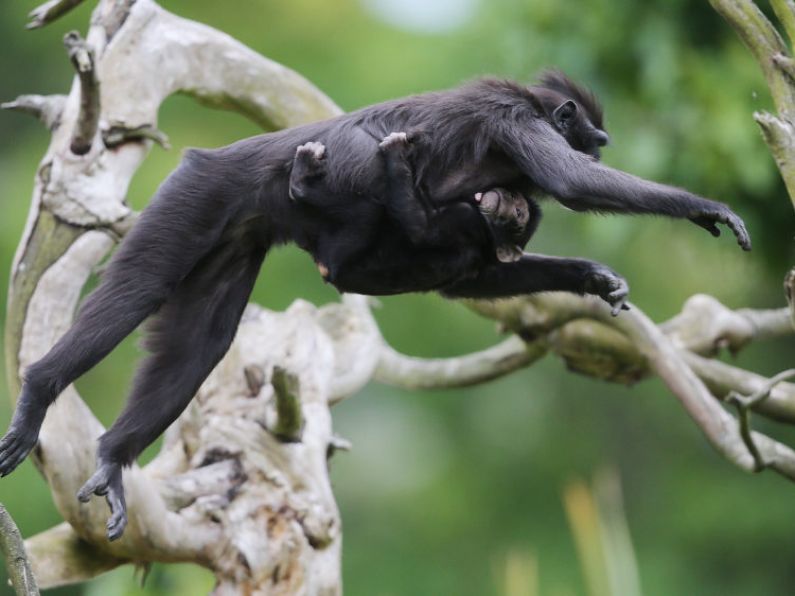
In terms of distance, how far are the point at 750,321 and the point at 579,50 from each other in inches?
104

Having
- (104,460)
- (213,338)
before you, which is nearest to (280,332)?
(213,338)

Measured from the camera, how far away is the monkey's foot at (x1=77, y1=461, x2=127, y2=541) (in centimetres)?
667

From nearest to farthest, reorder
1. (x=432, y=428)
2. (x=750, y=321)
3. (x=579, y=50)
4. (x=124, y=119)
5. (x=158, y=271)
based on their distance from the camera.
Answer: (x=158, y=271) → (x=124, y=119) → (x=750, y=321) → (x=579, y=50) → (x=432, y=428)

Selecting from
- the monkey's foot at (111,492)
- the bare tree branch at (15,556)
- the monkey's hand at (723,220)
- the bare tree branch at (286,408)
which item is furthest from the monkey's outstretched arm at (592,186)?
the bare tree branch at (15,556)

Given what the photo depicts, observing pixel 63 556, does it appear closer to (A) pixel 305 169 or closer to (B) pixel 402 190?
(A) pixel 305 169

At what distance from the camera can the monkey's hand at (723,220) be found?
616 cm

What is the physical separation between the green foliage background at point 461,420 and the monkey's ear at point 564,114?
5.79 meters

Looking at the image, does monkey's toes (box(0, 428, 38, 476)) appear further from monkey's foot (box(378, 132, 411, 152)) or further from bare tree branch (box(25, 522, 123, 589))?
monkey's foot (box(378, 132, 411, 152))

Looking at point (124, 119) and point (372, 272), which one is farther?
point (124, 119)

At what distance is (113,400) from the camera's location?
18969mm

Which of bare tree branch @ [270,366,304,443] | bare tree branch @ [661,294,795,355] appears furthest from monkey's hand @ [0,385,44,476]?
bare tree branch @ [661,294,795,355]

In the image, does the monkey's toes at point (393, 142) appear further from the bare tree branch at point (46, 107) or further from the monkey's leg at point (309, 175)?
the bare tree branch at point (46, 107)

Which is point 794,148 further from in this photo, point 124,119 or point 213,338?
point 124,119

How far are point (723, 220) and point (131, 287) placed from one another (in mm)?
2915
